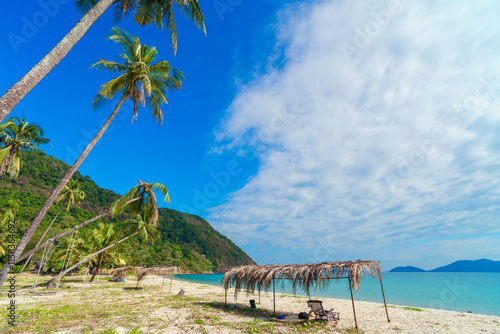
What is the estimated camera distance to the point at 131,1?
7113 millimetres

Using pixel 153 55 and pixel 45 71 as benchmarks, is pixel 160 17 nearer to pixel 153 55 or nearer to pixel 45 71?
pixel 153 55

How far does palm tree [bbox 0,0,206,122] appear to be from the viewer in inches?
148

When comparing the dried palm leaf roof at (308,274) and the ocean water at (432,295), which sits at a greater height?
the dried palm leaf roof at (308,274)

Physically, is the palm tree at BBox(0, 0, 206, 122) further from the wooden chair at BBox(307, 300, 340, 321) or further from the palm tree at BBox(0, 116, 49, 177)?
the wooden chair at BBox(307, 300, 340, 321)

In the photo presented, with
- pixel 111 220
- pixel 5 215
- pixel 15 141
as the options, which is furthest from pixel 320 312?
pixel 111 220

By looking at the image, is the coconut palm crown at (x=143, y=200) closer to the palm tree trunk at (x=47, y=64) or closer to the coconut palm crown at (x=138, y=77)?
the coconut palm crown at (x=138, y=77)

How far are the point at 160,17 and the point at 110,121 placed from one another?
3.85m

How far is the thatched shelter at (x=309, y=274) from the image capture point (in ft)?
29.3

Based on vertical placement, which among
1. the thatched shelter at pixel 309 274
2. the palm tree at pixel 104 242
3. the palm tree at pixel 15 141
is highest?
the palm tree at pixel 15 141

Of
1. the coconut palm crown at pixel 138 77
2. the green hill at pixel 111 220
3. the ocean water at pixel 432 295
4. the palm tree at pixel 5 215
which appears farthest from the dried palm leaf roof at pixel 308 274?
the green hill at pixel 111 220

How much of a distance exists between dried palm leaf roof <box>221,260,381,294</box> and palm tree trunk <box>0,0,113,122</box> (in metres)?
10.3

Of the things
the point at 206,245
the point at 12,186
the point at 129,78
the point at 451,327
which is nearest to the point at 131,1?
the point at 129,78

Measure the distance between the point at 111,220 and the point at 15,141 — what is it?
56.1 metres

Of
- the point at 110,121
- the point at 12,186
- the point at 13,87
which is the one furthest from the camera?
the point at 12,186
